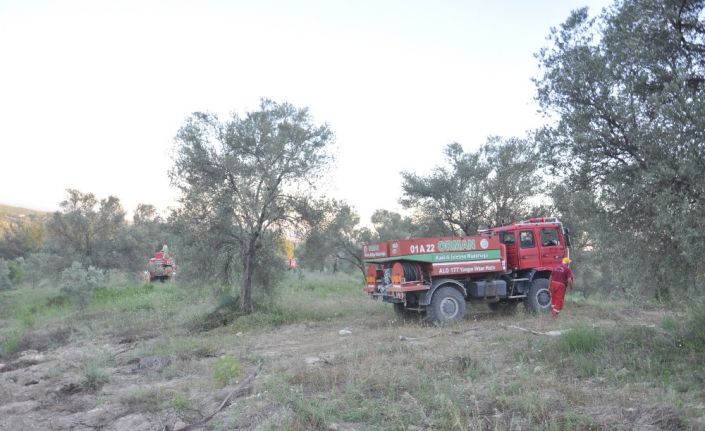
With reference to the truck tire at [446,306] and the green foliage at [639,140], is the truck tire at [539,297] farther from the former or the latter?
the green foliage at [639,140]

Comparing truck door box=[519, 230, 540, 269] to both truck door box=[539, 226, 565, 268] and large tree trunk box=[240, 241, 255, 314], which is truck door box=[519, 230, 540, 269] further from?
large tree trunk box=[240, 241, 255, 314]

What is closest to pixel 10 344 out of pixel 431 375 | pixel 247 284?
pixel 247 284

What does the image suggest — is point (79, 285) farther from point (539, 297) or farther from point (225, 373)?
point (539, 297)

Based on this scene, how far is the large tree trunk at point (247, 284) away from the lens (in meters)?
15.9

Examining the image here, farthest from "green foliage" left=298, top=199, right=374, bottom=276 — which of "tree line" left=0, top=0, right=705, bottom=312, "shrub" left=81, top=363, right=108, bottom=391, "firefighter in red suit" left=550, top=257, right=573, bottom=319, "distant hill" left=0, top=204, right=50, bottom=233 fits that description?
"distant hill" left=0, top=204, right=50, bottom=233

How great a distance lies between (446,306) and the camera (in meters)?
13.9

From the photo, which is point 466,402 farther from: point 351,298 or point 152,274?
point 152,274

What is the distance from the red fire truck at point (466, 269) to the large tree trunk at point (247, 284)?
3.48 meters

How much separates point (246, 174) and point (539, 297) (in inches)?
358

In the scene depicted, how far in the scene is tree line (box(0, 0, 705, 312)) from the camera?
22.8 ft

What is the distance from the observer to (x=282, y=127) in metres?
15.4

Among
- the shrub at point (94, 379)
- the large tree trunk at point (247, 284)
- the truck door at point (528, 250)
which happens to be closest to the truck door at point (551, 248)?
the truck door at point (528, 250)

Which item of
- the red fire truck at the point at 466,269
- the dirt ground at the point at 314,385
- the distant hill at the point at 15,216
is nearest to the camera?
the dirt ground at the point at 314,385

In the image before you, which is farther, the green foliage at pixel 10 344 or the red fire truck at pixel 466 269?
the green foliage at pixel 10 344
